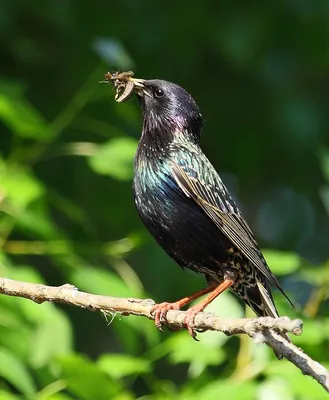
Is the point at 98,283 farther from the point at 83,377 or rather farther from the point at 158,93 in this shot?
the point at 158,93

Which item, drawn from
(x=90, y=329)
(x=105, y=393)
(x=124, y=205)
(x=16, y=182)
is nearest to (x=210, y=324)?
(x=105, y=393)

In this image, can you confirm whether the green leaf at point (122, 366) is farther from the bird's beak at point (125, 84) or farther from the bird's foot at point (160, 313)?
the bird's beak at point (125, 84)

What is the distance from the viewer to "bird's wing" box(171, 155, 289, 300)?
3453 mm

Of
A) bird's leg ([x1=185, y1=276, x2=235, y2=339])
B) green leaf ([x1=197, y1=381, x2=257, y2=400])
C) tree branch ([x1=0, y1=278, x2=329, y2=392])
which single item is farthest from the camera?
green leaf ([x1=197, y1=381, x2=257, y2=400])

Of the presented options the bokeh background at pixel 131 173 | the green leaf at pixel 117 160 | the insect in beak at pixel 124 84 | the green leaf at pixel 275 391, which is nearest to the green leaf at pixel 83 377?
the bokeh background at pixel 131 173

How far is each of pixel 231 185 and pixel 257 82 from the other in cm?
80

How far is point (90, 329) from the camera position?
5.90 meters

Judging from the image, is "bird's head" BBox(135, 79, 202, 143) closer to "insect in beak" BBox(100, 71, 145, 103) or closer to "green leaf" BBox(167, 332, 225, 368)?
"insect in beak" BBox(100, 71, 145, 103)

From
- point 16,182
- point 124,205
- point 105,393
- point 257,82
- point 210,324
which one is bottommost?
point 105,393

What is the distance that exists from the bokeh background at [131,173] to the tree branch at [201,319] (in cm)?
55

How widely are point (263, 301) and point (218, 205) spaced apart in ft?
1.23

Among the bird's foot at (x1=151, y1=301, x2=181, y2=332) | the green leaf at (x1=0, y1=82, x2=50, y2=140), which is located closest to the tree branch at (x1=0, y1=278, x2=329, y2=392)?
the bird's foot at (x1=151, y1=301, x2=181, y2=332)

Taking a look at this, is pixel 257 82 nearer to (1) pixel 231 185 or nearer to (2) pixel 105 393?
(1) pixel 231 185

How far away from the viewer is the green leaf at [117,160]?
4.01m
